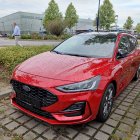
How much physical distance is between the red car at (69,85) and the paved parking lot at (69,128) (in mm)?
220

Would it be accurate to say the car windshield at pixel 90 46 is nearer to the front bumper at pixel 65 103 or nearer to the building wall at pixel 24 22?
the front bumper at pixel 65 103

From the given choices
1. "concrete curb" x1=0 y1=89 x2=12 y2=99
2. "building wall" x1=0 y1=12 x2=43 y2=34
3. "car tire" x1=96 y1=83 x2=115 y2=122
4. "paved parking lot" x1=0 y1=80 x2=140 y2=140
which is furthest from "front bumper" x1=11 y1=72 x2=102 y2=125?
"building wall" x1=0 y1=12 x2=43 y2=34

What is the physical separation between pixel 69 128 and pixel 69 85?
0.82 meters

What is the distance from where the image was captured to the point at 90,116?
3082 millimetres

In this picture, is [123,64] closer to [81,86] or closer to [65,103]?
[81,86]

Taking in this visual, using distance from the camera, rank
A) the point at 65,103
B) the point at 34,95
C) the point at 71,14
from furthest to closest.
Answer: the point at 71,14
the point at 34,95
the point at 65,103

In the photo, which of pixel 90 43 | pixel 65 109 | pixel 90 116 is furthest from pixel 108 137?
pixel 90 43

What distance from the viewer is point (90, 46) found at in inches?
171

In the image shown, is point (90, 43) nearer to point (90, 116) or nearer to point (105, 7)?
point (90, 116)

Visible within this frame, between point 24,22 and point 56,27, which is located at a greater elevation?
point 24,22

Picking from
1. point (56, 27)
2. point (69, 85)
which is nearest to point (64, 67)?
point (69, 85)

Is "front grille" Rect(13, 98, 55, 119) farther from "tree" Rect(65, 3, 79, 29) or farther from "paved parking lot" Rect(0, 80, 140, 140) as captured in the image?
"tree" Rect(65, 3, 79, 29)

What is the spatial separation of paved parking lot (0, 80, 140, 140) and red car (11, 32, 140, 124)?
0.72 feet

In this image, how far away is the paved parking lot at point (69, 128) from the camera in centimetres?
309
